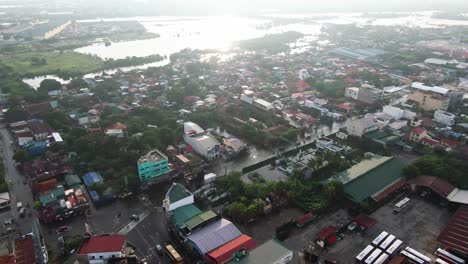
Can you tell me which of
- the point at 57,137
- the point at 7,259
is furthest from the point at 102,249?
the point at 57,137

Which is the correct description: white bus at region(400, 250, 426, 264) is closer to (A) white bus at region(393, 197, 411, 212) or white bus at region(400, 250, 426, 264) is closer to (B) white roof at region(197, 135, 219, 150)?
(A) white bus at region(393, 197, 411, 212)

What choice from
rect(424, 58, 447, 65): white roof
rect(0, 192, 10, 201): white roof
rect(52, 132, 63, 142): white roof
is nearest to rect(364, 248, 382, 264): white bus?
rect(0, 192, 10, 201): white roof

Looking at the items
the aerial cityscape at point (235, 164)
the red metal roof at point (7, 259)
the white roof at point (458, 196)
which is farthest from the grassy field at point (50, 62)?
the white roof at point (458, 196)

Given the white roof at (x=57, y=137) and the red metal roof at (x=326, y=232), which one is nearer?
the red metal roof at (x=326, y=232)

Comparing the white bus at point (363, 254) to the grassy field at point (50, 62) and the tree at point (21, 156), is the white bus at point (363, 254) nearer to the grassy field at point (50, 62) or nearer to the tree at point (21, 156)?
the tree at point (21, 156)

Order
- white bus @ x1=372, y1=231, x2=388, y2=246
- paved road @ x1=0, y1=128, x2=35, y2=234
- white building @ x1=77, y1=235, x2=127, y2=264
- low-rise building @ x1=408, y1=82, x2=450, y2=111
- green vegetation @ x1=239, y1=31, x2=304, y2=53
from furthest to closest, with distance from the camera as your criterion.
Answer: green vegetation @ x1=239, y1=31, x2=304, y2=53 → low-rise building @ x1=408, y1=82, x2=450, y2=111 → paved road @ x1=0, y1=128, x2=35, y2=234 → white bus @ x1=372, y1=231, x2=388, y2=246 → white building @ x1=77, y1=235, x2=127, y2=264

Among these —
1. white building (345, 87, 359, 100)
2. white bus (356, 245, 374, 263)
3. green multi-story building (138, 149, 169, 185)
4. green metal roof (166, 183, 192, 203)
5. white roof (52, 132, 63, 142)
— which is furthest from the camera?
white building (345, 87, 359, 100)

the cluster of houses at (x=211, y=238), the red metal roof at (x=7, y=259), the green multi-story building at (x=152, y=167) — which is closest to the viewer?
the red metal roof at (x=7, y=259)
